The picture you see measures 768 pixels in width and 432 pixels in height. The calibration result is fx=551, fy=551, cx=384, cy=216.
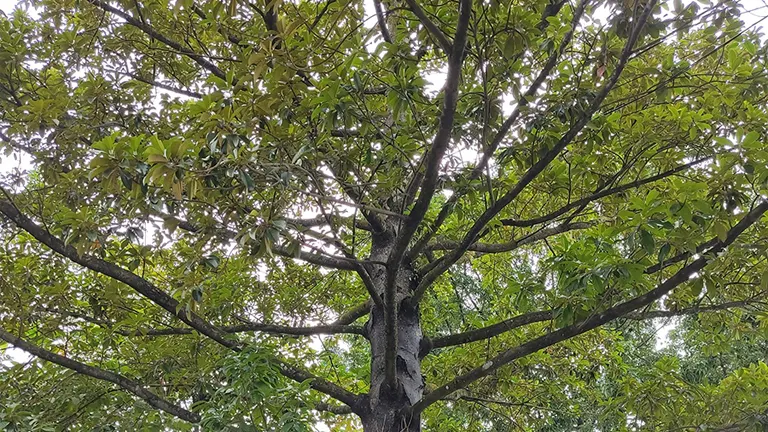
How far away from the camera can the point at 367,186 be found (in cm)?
218

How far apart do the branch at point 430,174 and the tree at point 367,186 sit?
0.5 inches

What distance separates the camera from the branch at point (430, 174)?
164 centimetres

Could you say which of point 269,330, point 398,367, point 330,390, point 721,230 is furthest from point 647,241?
point 269,330

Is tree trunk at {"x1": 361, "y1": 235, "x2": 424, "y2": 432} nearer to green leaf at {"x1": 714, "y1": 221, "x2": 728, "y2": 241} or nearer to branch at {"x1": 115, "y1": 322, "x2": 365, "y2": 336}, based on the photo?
branch at {"x1": 115, "y1": 322, "x2": 365, "y2": 336}

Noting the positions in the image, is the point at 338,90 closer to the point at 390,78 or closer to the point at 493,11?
the point at 390,78

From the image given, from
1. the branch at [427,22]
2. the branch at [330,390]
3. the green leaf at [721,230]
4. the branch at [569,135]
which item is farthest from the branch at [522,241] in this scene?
the branch at [427,22]

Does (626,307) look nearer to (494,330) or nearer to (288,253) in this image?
(494,330)

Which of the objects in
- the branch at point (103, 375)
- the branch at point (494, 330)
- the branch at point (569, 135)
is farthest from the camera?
the branch at point (494, 330)

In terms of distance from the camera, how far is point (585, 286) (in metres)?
2.08

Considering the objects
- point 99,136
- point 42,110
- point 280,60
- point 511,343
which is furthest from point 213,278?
point 511,343

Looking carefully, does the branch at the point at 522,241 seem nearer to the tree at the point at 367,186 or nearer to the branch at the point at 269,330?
the tree at the point at 367,186

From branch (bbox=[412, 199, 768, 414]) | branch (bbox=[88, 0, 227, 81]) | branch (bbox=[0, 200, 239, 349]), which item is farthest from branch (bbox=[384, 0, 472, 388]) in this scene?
branch (bbox=[88, 0, 227, 81])

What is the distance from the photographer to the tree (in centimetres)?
195

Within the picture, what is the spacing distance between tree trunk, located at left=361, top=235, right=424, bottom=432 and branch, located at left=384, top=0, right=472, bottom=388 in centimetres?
12
